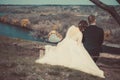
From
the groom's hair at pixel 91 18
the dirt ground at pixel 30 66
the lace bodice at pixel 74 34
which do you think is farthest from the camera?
the groom's hair at pixel 91 18

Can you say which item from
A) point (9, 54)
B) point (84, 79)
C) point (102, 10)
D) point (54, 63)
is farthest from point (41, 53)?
point (102, 10)

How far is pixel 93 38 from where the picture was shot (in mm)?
4707

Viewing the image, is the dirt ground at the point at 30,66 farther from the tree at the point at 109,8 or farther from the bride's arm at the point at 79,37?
the tree at the point at 109,8

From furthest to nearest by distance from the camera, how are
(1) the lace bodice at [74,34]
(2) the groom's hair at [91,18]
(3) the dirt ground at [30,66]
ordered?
(2) the groom's hair at [91,18], (1) the lace bodice at [74,34], (3) the dirt ground at [30,66]

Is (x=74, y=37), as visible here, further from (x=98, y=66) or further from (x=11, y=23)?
(x=11, y=23)

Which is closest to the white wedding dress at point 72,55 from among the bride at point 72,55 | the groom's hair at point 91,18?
the bride at point 72,55

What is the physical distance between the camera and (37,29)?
4.81 metres

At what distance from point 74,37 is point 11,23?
4.12 ft

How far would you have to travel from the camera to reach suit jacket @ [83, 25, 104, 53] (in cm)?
464

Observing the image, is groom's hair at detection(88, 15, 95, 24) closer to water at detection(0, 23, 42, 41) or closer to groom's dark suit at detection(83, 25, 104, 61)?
groom's dark suit at detection(83, 25, 104, 61)

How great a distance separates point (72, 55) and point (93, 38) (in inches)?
21.3

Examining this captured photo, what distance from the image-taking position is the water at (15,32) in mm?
4758

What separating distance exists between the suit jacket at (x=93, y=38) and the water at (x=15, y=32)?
955 millimetres

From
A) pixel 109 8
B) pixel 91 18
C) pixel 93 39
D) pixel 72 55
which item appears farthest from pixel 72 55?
pixel 109 8
